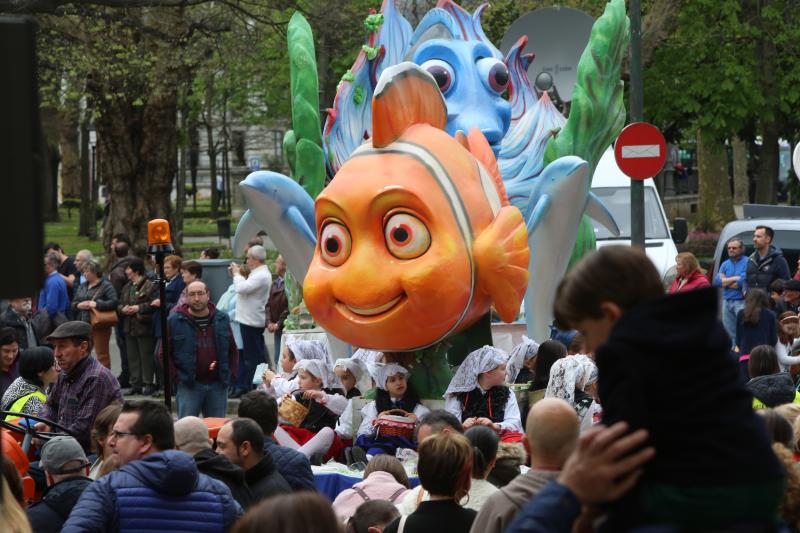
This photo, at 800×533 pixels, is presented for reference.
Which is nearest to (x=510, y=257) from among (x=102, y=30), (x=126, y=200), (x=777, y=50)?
(x=102, y=30)

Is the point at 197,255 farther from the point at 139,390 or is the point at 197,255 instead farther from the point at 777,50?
the point at 139,390

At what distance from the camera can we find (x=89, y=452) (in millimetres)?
9094

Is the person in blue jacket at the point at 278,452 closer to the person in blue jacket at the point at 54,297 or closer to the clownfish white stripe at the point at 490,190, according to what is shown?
the clownfish white stripe at the point at 490,190

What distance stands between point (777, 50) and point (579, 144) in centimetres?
1712

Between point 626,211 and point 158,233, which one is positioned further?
point 626,211

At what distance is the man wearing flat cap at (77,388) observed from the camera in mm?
8695

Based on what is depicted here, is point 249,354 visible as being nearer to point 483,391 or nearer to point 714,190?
point 483,391

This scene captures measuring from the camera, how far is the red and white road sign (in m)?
13.4

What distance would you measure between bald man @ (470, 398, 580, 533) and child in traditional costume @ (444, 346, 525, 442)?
4.52m

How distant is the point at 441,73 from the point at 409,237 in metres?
2.43

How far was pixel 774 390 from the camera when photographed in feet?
26.9

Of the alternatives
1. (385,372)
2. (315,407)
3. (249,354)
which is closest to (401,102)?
(385,372)

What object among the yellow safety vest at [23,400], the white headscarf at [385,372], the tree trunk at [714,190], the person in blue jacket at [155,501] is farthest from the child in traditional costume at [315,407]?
the tree trunk at [714,190]

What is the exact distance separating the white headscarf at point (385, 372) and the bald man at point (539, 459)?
16.1 feet
